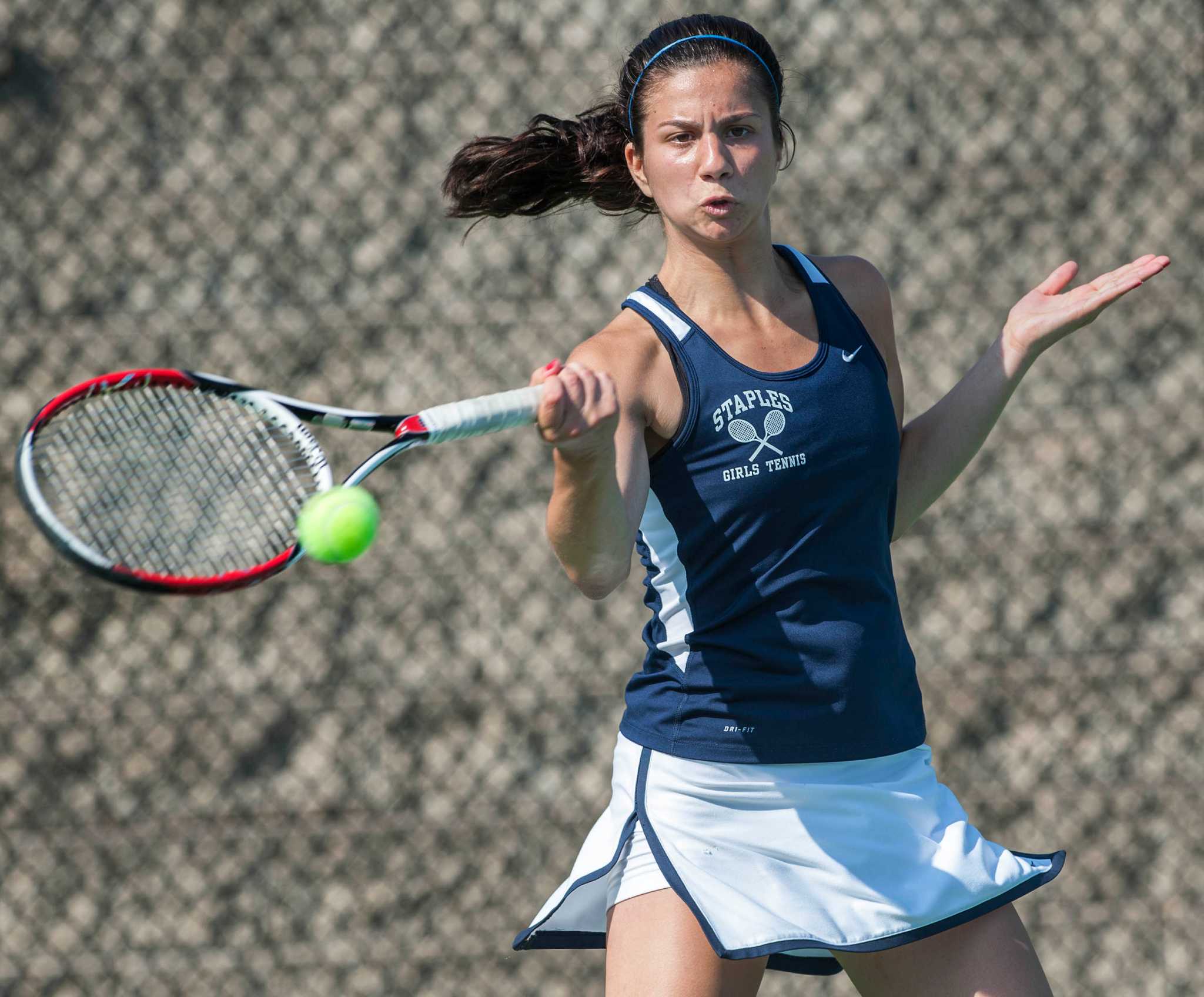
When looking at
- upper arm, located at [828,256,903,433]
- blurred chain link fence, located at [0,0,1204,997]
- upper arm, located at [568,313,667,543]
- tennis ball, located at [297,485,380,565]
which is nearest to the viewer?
tennis ball, located at [297,485,380,565]

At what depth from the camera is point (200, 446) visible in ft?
6.49

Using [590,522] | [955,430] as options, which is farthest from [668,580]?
[955,430]

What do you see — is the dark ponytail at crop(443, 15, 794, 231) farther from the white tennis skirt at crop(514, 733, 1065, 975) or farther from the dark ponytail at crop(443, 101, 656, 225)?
the white tennis skirt at crop(514, 733, 1065, 975)

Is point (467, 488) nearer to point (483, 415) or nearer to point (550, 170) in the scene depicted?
point (550, 170)

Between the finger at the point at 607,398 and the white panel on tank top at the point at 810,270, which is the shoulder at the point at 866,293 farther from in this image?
the finger at the point at 607,398

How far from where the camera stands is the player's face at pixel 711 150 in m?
1.75

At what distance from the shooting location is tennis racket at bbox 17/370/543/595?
5.04ft

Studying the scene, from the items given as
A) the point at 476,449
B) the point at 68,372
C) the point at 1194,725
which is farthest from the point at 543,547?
the point at 1194,725

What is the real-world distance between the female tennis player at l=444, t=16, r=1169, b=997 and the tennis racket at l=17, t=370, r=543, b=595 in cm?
24

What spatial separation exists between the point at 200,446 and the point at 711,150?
2.70 feet

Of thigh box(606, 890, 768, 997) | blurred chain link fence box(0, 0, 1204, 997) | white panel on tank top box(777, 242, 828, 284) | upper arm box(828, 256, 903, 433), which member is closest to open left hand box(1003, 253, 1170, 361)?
upper arm box(828, 256, 903, 433)

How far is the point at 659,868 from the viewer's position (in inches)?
69.5

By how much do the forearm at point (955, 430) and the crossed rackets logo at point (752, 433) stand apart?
0.33 metres

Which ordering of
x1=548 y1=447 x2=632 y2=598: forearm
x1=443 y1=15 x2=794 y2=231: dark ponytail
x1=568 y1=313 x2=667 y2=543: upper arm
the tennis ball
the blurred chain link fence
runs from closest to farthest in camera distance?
the tennis ball → x1=548 y1=447 x2=632 y2=598: forearm → x1=568 y1=313 x2=667 y2=543: upper arm → x1=443 y1=15 x2=794 y2=231: dark ponytail → the blurred chain link fence
